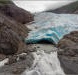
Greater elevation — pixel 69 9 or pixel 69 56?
pixel 69 56

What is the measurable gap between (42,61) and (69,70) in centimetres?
55

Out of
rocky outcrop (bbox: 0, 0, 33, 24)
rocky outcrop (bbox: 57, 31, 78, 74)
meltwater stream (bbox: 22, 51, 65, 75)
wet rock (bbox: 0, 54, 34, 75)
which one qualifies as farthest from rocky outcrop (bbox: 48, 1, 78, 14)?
wet rock (bbox: 0, 54, 34, 75)

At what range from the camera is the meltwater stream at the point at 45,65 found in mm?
4845

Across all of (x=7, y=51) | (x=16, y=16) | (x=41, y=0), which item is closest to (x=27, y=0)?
(x=41, y=0)

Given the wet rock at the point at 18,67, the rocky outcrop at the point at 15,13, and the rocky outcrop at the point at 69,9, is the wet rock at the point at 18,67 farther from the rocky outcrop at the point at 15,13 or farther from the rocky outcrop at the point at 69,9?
the rocky outcrop at the point at 69,9

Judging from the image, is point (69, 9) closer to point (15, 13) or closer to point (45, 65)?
point (15, 13)

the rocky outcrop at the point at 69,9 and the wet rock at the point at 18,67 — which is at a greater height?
the wet rock at the point at 18,67

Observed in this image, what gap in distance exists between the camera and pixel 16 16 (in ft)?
31.1

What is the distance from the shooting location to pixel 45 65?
507cm

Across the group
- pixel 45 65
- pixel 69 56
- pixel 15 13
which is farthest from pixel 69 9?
pixel 45 65

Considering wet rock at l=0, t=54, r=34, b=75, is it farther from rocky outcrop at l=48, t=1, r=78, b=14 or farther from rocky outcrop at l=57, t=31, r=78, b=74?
rocky outcrop at l=48, t=1, r=78, b=14

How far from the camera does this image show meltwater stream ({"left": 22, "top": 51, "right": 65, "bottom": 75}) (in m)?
4.84

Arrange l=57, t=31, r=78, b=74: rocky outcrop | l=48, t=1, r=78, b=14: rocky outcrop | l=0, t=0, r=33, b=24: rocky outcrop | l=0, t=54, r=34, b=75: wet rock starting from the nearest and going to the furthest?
l=0, t=54, r=34, b=75: wet rock
l=57, t=31, r=78, b=74: rocky outcrop
l=0, t=0, r=33, b=24: rocky outcrop
l=48, t=1, r=78, b=14: rocky outcrop

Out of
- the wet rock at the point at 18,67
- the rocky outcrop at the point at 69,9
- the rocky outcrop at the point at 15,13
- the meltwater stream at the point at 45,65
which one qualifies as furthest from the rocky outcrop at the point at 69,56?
the rocky outcrop at the point at 69,9
